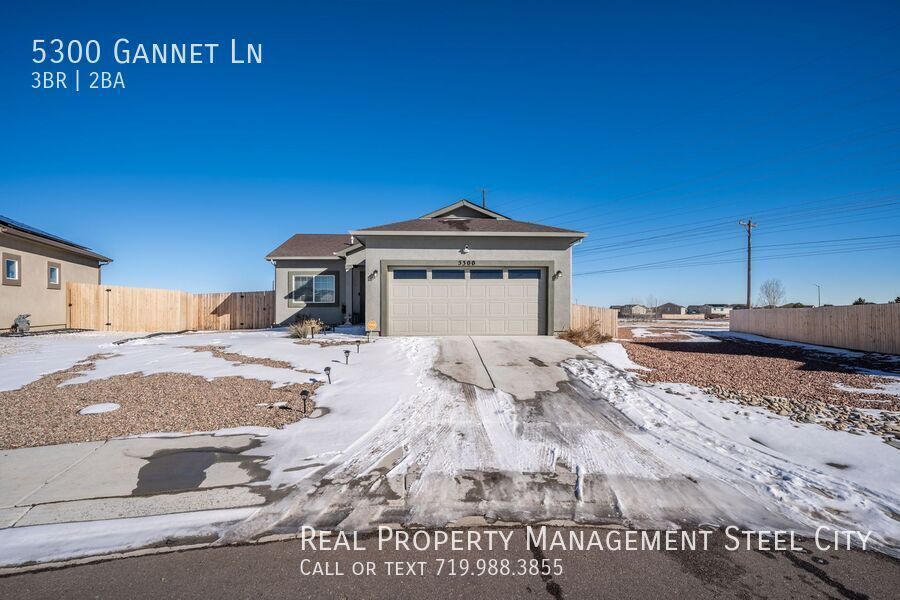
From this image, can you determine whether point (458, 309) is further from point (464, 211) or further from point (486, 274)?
point (464, 211)

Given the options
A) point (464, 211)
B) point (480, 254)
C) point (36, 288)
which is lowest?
point (36, 288)

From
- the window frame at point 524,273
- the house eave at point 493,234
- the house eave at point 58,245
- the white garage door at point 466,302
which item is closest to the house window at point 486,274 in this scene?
the white garage door at point 466,302

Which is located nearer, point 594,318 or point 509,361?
point 509,361

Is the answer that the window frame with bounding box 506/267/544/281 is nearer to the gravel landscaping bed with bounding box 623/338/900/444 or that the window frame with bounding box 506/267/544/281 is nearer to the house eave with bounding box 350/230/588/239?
the house eave with bounding box 350/230/588/239

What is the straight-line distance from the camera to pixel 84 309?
55.5 ft

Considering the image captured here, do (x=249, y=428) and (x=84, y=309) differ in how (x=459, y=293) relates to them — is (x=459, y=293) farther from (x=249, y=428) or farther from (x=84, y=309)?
(x=84, y=309)

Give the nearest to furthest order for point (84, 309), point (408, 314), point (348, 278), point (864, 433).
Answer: point (864, 433) → point (408, 314) → point (84, 309) → point (348, 278)

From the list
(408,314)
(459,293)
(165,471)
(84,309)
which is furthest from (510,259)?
(84,309)

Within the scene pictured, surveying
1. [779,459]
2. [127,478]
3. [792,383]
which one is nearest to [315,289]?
[127,478]

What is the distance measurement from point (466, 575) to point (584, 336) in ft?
34.3

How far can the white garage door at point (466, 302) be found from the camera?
1279 centimetres

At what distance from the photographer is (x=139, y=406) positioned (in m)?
6.20

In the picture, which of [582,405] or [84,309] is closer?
[582,405]

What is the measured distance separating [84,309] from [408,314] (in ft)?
49.2
